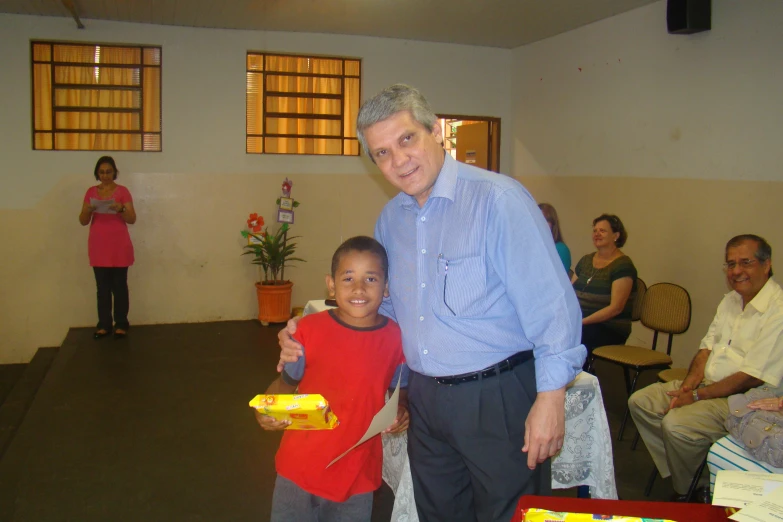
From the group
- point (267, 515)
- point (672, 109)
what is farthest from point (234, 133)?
point (267, 515)

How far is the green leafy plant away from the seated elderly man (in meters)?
4.34

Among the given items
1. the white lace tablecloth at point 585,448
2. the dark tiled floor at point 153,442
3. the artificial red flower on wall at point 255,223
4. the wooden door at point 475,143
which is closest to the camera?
the white lace tablecloth at point 585,448

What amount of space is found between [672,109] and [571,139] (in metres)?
1.39

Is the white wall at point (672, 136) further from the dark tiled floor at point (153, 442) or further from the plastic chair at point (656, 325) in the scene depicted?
the dark tiled floor at point (153, 442)

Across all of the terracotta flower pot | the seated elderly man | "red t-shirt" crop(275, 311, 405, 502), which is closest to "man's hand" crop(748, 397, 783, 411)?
the seated elderly man

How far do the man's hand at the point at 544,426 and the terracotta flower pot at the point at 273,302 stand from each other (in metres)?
5.54

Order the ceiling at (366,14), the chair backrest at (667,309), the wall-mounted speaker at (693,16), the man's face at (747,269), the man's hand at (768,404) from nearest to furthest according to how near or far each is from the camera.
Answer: the man's hand at (768,404)
the man's face at (747,269)
the chair backrest at (667,309)
the wall-mounted speaker at (693,16)
the ceiling at (366,14)

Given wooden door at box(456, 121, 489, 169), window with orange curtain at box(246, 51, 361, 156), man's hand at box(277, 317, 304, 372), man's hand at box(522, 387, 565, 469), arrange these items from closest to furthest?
man's hand at box(522, 387, 565, 469), man's hand at box(277, 317, 304, 372), window with orange curtain at box(246, 51, 361, 156), wooden door at box(456, 121, 489, 169)

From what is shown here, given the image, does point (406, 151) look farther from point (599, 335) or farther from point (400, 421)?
point (599, 335)

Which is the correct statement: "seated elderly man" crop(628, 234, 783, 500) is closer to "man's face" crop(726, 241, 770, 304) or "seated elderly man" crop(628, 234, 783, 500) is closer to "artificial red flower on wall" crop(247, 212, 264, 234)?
"man's face" crop(726, 241, 770, 304)

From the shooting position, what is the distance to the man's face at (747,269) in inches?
125

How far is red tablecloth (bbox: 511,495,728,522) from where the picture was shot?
1.36 m

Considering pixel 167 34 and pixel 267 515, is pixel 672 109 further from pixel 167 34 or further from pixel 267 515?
pixel 167 34

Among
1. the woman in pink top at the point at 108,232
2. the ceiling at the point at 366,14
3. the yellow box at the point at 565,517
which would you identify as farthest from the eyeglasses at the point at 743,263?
the woman in pink top at the point at 108,232
